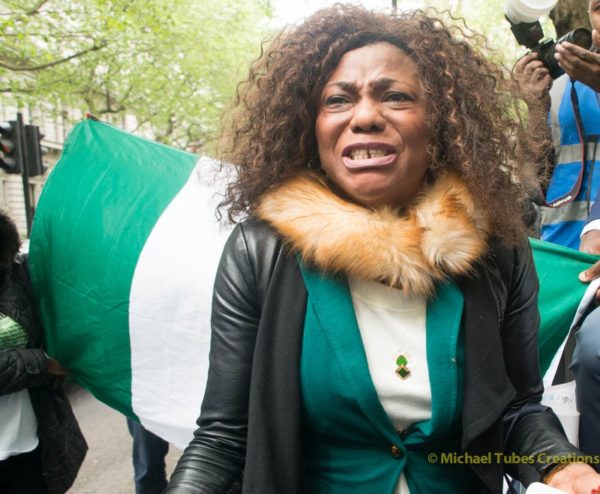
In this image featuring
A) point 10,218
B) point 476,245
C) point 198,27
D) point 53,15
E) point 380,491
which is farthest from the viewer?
point 198,27

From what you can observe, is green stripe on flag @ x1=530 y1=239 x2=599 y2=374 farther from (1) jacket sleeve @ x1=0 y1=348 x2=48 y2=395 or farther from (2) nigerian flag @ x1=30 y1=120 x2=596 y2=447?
(1) jacket sleeve @ x1=0 y1=348 x2=48 y2=395

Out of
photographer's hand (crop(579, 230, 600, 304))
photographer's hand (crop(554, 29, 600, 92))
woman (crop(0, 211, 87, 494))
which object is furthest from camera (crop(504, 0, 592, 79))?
woman (crop(0, 211, 87, 494))

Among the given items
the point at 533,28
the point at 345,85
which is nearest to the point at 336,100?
the point at 345,85

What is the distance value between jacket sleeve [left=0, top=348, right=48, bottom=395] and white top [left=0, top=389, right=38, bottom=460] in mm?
99

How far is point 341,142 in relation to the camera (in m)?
1.66

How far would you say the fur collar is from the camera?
1.51m

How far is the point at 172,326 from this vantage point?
259 cm

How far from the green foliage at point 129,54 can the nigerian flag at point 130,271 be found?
257cm

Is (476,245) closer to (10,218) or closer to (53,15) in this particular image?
(10,218)

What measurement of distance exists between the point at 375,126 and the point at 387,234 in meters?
0.31

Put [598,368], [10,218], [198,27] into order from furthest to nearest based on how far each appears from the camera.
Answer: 1. [198,27]
2. [10,218]
3. [598,368]

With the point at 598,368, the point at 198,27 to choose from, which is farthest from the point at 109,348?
the point at 198,27

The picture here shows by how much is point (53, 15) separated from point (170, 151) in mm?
7870

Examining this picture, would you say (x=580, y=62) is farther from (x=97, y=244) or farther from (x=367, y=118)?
(x=97, y=244)
